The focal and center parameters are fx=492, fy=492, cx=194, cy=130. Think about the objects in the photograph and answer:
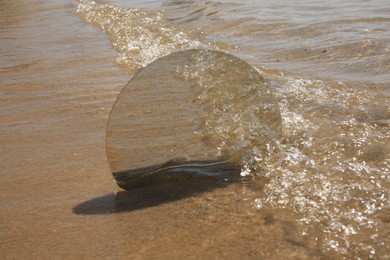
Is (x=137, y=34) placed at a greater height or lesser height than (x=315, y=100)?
greater

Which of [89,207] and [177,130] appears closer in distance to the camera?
[89,207]

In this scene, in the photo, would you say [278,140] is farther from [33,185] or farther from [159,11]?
[159,11]

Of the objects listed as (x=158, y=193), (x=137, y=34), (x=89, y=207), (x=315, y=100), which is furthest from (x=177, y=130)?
(x=137, y=34)

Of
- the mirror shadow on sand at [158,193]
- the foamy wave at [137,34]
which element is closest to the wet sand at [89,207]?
the mirror shadow on sand at [158,193]

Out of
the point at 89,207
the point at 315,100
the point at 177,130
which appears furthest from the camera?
the point at 315,100

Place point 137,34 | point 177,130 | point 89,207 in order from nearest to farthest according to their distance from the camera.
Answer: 1. point 89,207
2. point 177,130
3. point 137,34

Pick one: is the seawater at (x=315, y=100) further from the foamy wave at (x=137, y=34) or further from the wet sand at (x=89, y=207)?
the wet sand at (x=89, y=207)

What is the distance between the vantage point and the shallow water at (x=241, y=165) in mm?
1955

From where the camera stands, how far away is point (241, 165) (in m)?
2.52

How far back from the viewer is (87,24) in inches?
333

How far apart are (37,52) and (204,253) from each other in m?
4.96

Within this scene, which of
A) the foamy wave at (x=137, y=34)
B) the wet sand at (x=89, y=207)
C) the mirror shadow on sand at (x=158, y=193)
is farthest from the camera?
the foamy wave at (x=137, y=34)

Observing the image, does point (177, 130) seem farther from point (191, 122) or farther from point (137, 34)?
point (137, 34)

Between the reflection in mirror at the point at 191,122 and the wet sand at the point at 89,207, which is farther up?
the reflection in mirror at the point at 191,122
